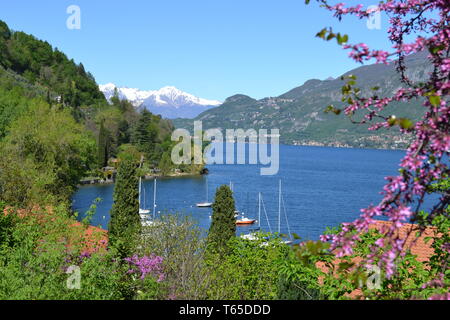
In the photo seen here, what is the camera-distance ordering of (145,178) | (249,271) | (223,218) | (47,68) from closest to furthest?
(249,271), (223,218), (145,178), (47,68)

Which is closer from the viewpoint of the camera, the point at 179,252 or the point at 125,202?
the point at 179,252

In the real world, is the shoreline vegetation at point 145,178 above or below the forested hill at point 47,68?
below

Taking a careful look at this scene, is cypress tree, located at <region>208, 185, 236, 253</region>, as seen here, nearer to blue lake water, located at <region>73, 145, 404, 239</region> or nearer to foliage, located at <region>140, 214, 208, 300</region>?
foliage, located at <region>140, 214, 208, 300</region>

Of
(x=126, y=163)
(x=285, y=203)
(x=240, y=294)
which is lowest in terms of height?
(x=285, y=203)

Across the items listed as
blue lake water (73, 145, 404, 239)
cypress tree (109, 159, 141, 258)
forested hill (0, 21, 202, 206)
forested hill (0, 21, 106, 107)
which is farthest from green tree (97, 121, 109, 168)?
cypress tree (109, 159, 141, 258)

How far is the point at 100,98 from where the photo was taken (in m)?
137

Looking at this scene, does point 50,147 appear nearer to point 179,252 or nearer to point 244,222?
point 244,222

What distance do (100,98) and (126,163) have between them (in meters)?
109

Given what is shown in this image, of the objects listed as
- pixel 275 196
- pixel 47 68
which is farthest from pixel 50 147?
pixel 47 68

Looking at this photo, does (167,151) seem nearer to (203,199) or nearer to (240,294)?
(203,199)

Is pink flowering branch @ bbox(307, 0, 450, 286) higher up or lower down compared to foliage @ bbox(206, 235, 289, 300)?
higher up

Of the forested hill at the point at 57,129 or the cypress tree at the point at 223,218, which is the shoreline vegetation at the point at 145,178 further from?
the cypress tree at the point at 223,218

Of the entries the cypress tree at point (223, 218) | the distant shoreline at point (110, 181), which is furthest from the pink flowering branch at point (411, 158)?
the distant shoreline at point (110, 181)
